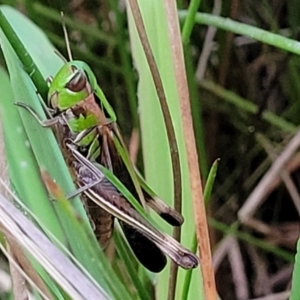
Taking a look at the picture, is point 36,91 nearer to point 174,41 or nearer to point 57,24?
point 174,41

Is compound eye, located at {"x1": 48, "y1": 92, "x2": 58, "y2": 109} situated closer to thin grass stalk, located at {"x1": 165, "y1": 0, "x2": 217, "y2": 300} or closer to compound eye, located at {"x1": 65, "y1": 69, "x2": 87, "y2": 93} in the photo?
compound eye, located at {"x1": 65, "y1": 69, "x2": 87, "y2": 93}

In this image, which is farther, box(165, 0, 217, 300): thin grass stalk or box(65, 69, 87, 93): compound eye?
box(65, 69, 87, 93): compound eye

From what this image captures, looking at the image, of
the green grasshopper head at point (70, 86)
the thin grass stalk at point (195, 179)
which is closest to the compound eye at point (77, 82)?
the green grasshopper head at point (70, 86)

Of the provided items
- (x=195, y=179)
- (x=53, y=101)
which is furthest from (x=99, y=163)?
(x=195, y=179)

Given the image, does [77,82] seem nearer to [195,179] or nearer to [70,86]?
[70,86]

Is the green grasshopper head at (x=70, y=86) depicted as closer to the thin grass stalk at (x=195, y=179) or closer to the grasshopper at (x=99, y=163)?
the grasshopper at (x=99, y=163)

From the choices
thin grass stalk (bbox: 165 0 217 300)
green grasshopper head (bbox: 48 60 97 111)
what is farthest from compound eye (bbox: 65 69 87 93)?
thin grass stalk (bbox: 165 0 217 300)

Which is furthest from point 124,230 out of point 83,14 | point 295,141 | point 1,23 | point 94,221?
point 83,14
